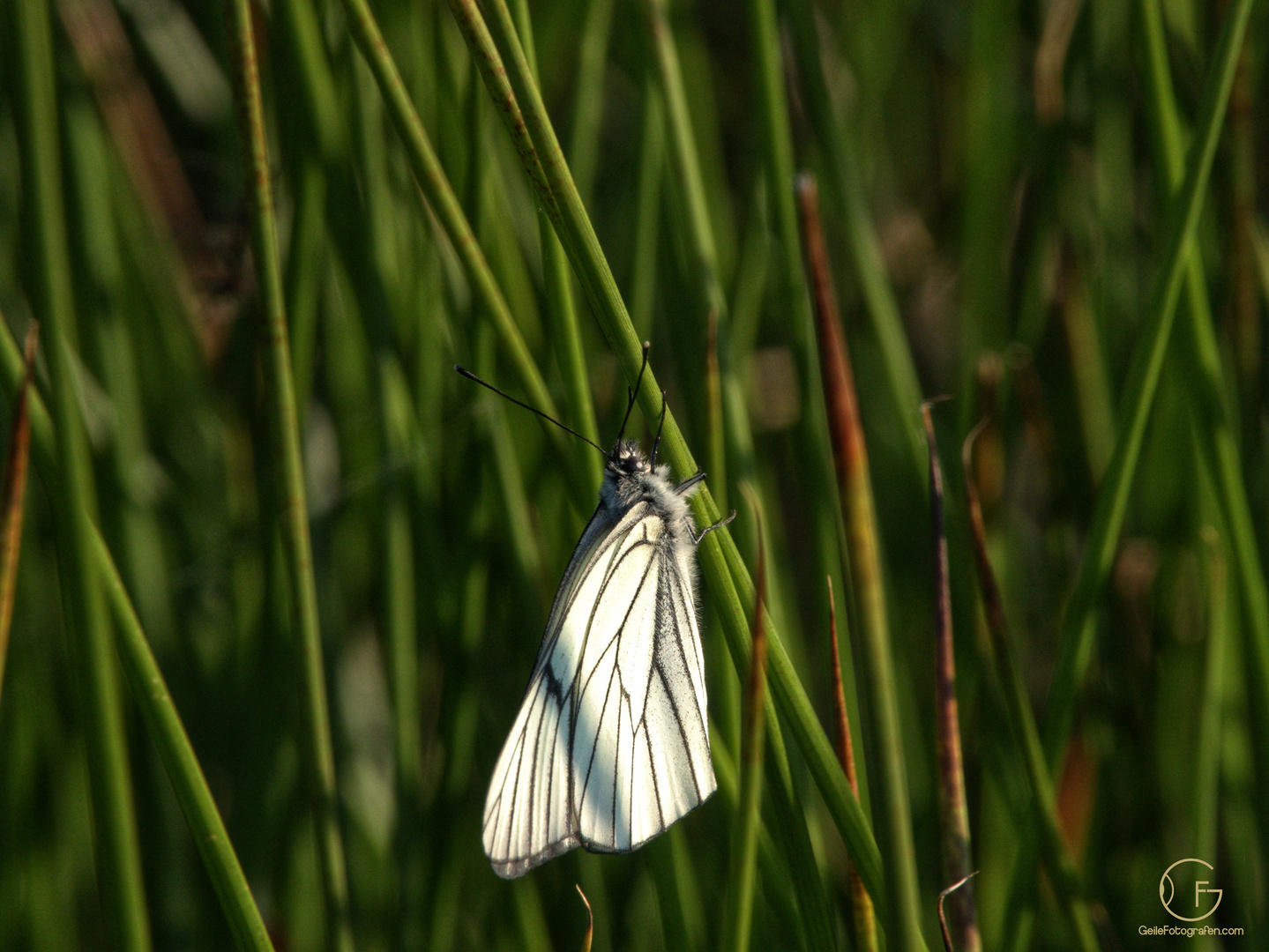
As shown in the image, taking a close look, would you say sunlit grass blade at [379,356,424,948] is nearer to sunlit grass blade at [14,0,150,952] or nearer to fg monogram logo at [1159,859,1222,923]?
sunlit grass blade at [14,0,150,952]

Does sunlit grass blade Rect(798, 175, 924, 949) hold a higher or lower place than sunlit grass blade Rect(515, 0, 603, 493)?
lower

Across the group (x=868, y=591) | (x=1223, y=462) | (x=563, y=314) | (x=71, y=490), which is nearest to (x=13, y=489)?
(x=71, y=490)

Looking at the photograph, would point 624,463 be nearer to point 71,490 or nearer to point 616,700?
point 616,700

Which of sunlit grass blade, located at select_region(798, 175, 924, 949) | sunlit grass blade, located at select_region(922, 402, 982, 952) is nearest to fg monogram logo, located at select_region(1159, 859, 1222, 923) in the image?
sunlit grass blade, located at select_region(922, 402, 982, 952)

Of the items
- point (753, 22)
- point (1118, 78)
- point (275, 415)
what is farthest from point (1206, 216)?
point (275, 415)

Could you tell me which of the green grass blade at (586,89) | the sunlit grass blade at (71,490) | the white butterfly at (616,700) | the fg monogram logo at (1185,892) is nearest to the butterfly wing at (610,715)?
the white butterfly at (616,700)

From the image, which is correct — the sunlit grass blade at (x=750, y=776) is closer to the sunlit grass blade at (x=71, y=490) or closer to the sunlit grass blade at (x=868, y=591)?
the sunlit grass blade at (x=868, y=591)
